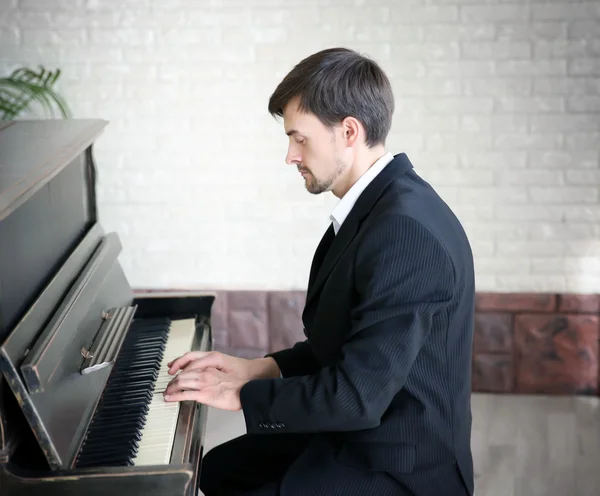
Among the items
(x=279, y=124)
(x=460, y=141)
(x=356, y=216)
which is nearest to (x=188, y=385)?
(x=356, y=216)

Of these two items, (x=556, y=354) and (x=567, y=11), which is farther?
(x=556, y=354)

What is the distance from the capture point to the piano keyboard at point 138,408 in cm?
155

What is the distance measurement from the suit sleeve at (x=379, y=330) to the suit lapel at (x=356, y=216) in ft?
0.36

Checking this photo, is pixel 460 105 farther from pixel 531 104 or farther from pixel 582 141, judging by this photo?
pixel 582 141

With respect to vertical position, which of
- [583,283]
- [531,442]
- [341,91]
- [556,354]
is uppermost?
[341,91]

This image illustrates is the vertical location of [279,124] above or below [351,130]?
below

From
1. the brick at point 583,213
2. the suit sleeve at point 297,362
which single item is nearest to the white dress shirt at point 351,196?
the suit sleeve at point 297,362

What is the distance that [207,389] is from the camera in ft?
5.58

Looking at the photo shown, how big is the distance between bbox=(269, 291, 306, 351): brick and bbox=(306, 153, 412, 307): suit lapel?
68.7 inches

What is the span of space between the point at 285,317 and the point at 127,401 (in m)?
1.84

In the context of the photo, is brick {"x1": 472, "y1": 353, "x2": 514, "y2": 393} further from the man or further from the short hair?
the short hair

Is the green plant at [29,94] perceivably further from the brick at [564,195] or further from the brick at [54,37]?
the brick at [564,195]

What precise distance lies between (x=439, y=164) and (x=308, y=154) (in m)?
1.68

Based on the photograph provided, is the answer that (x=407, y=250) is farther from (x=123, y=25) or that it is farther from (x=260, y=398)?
(x=123, y=25)
